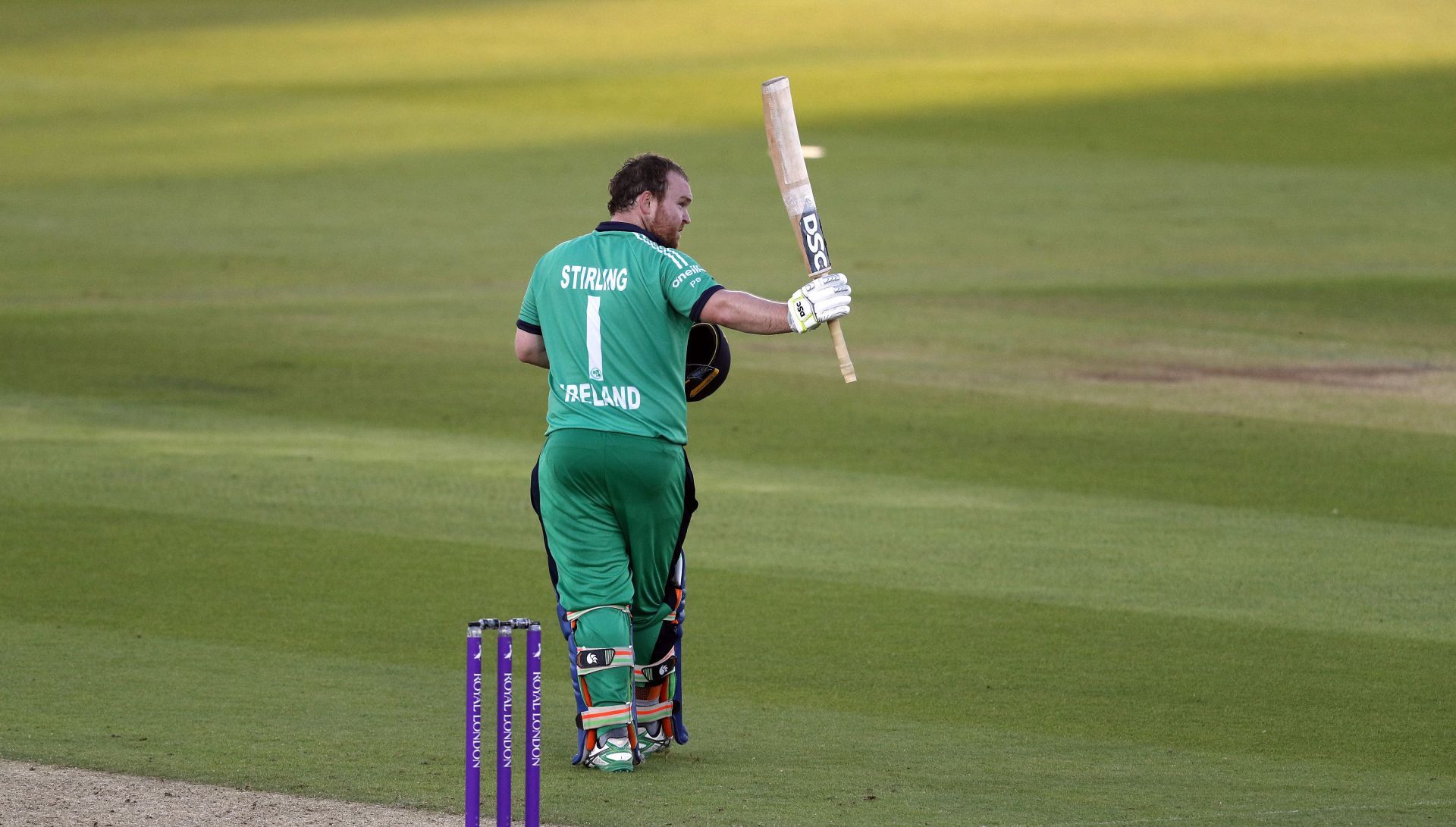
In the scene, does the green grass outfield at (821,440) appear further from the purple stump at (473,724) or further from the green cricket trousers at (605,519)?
the purple stump at (473,724)

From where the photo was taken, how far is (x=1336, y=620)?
30.3 feet

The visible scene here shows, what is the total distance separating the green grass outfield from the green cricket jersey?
1.17 meters

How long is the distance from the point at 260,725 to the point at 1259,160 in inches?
902

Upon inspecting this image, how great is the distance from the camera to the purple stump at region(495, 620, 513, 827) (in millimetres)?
5453

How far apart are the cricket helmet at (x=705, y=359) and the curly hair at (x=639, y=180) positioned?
0.50 metres

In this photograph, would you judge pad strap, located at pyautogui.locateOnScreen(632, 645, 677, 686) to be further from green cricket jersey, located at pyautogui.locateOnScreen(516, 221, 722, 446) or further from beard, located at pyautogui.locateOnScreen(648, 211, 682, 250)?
beard, located at pyautogui.locateOnScreen(648, 211, 682, 250)

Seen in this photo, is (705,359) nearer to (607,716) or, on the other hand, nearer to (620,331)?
(620,331)

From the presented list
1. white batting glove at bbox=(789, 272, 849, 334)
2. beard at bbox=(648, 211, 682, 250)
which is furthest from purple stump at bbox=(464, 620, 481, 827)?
beard at bbox=(648, 211, 682, 250)

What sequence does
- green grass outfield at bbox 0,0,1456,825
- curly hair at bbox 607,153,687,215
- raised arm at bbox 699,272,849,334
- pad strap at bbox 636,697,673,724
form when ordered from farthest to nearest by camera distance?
green grass outfield at bbox 0,0,1456,825 < pad strap at bbox 636,697,673,724 < curly hair at bbox 607,153,687,215 < raised arm at bbox 699,272,849,334

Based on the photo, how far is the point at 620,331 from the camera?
6.82 meters

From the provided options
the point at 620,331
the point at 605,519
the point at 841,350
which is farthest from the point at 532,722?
the point at 841,350

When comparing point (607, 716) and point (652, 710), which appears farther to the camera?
point (652, 710)

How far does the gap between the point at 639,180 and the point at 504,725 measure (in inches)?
84.3

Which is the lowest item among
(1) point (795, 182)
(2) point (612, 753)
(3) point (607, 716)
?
(2) point (612, 753)
